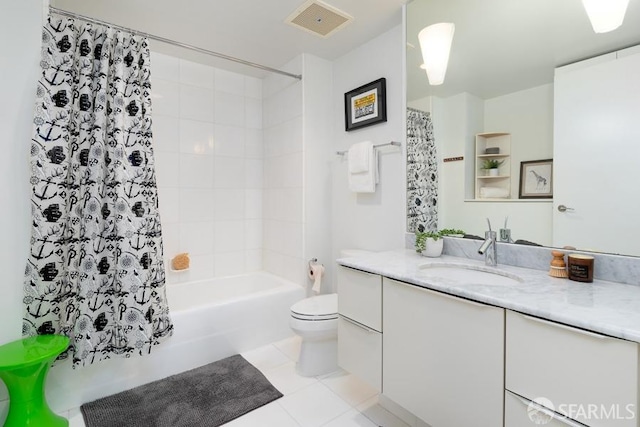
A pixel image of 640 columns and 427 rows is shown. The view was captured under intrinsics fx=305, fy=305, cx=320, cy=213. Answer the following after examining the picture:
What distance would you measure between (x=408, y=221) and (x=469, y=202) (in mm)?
420

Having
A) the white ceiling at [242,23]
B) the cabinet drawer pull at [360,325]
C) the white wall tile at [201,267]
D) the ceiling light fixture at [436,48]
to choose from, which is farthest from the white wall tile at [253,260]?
the ceiling light fixture at [436,48]

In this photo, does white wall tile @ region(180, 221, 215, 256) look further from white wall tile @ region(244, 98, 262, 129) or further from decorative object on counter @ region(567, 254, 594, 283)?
decorative object on counter @ region(567, 254, 594, 283)

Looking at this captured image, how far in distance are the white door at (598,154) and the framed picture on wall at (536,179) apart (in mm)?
26

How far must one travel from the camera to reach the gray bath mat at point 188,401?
1573 mm

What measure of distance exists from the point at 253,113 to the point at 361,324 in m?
2.33

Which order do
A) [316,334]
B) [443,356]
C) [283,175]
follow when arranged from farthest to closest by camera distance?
1. [283,175]
2. [316,334]
3. [443,356]

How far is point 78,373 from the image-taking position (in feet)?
5.49

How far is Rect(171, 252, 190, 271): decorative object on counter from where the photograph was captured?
Result: 101 inches

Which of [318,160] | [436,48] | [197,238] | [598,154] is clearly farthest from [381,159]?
[197,238]

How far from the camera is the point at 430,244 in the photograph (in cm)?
166

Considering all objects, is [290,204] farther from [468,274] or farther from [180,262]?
[468,274]

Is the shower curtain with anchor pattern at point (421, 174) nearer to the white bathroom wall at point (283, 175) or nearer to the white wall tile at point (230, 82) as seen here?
the white bathroom wall at point (283, 175)

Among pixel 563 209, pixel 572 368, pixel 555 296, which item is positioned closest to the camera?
pixel 572 368

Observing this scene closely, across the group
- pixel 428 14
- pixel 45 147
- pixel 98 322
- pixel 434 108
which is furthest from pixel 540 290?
pixel 45 147
